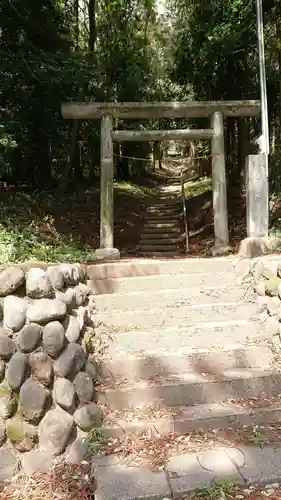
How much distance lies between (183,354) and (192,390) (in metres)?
0.36

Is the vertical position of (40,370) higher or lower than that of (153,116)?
lower

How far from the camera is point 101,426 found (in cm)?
304

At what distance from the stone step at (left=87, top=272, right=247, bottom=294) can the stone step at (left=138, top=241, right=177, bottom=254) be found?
563 centimetres

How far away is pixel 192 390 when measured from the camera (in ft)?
10.8

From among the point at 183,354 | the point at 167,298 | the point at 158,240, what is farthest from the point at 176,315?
the point at 158,240

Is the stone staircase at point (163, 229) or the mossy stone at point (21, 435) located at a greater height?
the stone staircase at point (163, 229)

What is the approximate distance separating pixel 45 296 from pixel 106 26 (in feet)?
41.9

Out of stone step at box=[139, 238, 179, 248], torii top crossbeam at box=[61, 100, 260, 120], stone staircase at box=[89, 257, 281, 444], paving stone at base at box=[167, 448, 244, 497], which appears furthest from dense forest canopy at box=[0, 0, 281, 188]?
paving stone at base at box=[167, 448, 244, 497]

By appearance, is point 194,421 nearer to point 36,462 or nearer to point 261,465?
point 261,465

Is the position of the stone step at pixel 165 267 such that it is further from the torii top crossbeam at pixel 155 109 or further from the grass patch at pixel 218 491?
the torii top crossbeam at pixel 155 109

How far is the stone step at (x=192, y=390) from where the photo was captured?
3.25 m

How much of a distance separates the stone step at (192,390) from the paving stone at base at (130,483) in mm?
601

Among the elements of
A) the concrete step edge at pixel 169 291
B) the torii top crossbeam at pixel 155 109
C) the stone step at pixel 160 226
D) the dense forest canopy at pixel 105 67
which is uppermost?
the dense forest canopy at pixel 105 67

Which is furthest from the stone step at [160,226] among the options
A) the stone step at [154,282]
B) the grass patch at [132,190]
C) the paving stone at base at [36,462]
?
the paving stone at base at [36,462]
